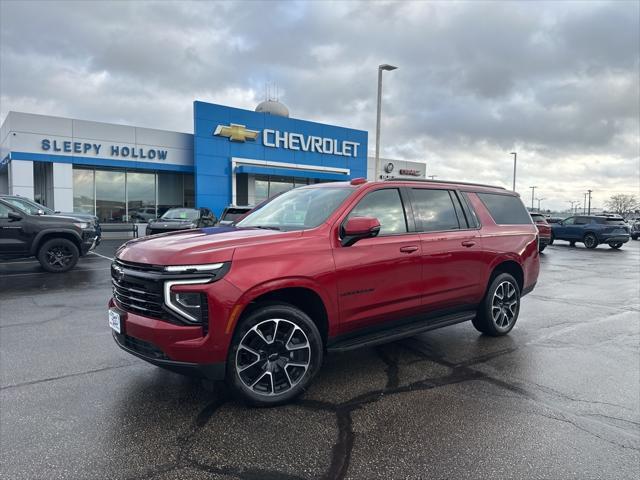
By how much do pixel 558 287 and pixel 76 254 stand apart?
11.1 metres

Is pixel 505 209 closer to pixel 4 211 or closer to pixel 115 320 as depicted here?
pixel 115 320

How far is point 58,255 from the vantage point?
10422 mm

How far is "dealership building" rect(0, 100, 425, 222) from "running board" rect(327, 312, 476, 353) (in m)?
20.3

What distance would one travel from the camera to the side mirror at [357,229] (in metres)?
3.71

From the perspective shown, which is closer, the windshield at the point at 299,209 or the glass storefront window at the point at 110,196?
the windshield at the point at 299,209

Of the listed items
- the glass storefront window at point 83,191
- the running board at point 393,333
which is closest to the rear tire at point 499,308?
the running board at point 393,333

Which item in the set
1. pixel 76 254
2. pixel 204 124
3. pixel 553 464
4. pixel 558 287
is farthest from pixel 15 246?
pixel 204 124

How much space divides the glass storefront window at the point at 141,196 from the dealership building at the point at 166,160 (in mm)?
50

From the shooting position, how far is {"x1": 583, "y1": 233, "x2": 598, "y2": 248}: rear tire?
2180cm

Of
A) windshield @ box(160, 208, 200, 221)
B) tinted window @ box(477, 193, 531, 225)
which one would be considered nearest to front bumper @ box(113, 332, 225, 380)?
tinted window @ box(477, 193, 531, 225)

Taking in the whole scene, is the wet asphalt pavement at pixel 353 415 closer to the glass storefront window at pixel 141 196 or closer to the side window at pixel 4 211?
the side window at pixel 4 211

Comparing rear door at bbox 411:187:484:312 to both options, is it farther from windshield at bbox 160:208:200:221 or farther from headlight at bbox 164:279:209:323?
windshield at bbox 160:208:200:221

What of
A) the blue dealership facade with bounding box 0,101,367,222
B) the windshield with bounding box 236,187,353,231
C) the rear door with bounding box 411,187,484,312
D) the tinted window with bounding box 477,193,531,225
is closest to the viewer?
the windshield with bounding box 236,187,353,231

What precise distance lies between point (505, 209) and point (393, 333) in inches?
108
